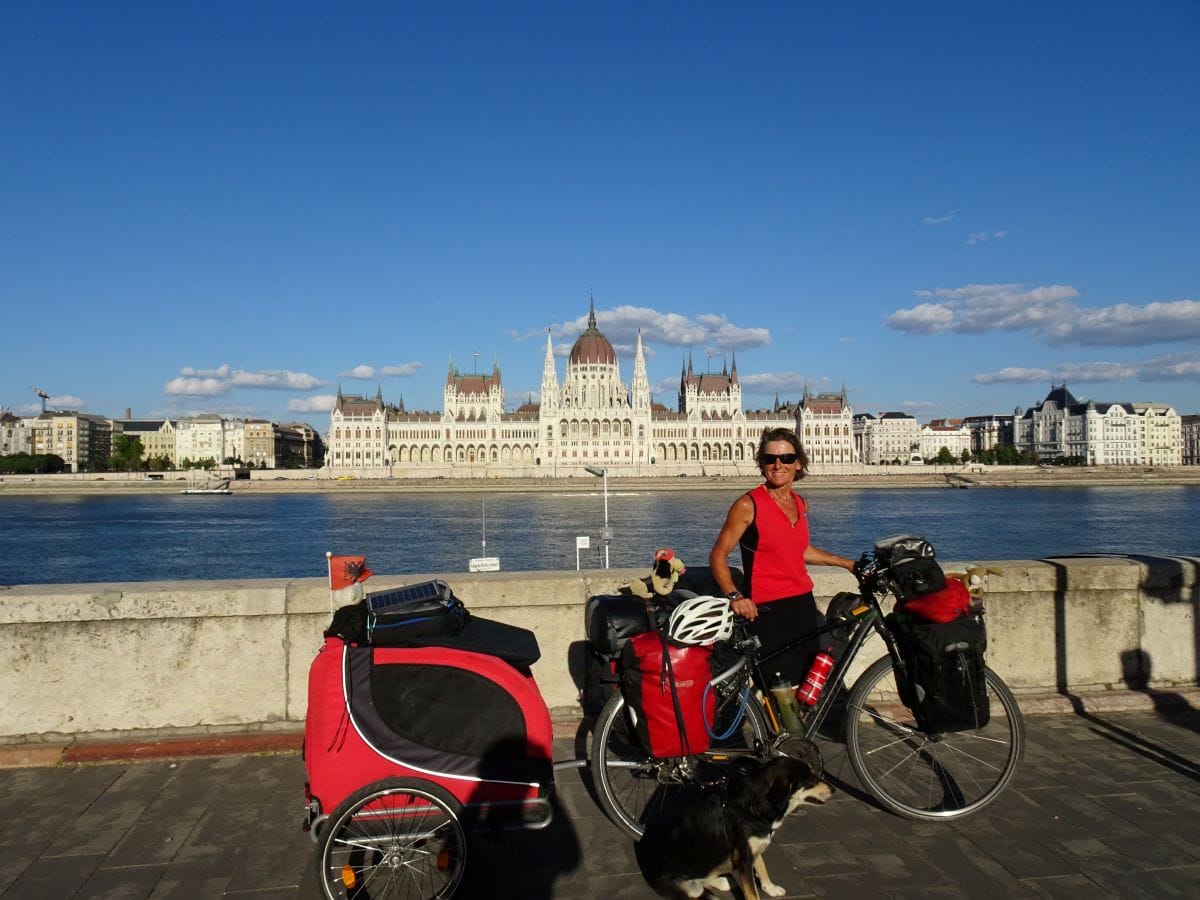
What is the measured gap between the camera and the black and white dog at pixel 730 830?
268cm

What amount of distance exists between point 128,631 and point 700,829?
3.18 metres

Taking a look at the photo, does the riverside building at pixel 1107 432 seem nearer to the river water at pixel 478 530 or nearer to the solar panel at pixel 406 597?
the river water at pixel 478 530

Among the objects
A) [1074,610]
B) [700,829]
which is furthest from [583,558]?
[700,829]

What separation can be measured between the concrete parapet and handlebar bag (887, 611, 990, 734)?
1622 millimetres

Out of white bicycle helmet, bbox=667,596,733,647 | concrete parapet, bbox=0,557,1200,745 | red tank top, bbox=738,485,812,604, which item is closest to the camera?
white bicycle helmet, bbox=667,596,733,647

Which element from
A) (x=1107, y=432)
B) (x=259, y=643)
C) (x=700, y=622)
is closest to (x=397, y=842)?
(x=700, y=622)

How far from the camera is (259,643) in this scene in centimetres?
453

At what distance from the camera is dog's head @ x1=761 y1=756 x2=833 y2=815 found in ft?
8.77

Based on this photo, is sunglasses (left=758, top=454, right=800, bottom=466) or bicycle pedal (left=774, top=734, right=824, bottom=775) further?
sunglasses (left=758, top=454, right=800, bottom=466)

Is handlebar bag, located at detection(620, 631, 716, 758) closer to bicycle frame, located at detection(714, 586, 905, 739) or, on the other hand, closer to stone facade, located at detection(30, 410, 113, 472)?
bicycle frame, located at detection(714, 586, 905, 739)

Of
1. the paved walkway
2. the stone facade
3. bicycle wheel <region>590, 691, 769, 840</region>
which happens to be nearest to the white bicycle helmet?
bicycle wheel <region>590, 691, 769, 840</region>

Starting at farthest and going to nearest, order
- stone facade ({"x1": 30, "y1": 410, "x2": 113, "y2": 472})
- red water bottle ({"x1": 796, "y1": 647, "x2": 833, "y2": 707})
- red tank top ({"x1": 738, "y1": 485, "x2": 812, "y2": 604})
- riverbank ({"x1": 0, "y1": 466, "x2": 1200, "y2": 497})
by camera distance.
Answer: stone facade ({"x1": 30, "y1": 410, "x2": 113, "y2": 472}) < riverbank ({"x1": 0, "y1": 466, "x2": 1200, "y2": 497}) < red tank top ({"x1": 738, "y1": 485, "x2": 812, "y2": 604}) < red water bottle ({"x1": 796, "y1": 647, "x2": 833, "y2": 707})

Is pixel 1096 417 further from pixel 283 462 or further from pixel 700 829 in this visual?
pixel 700 829

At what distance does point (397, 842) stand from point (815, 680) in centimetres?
171
